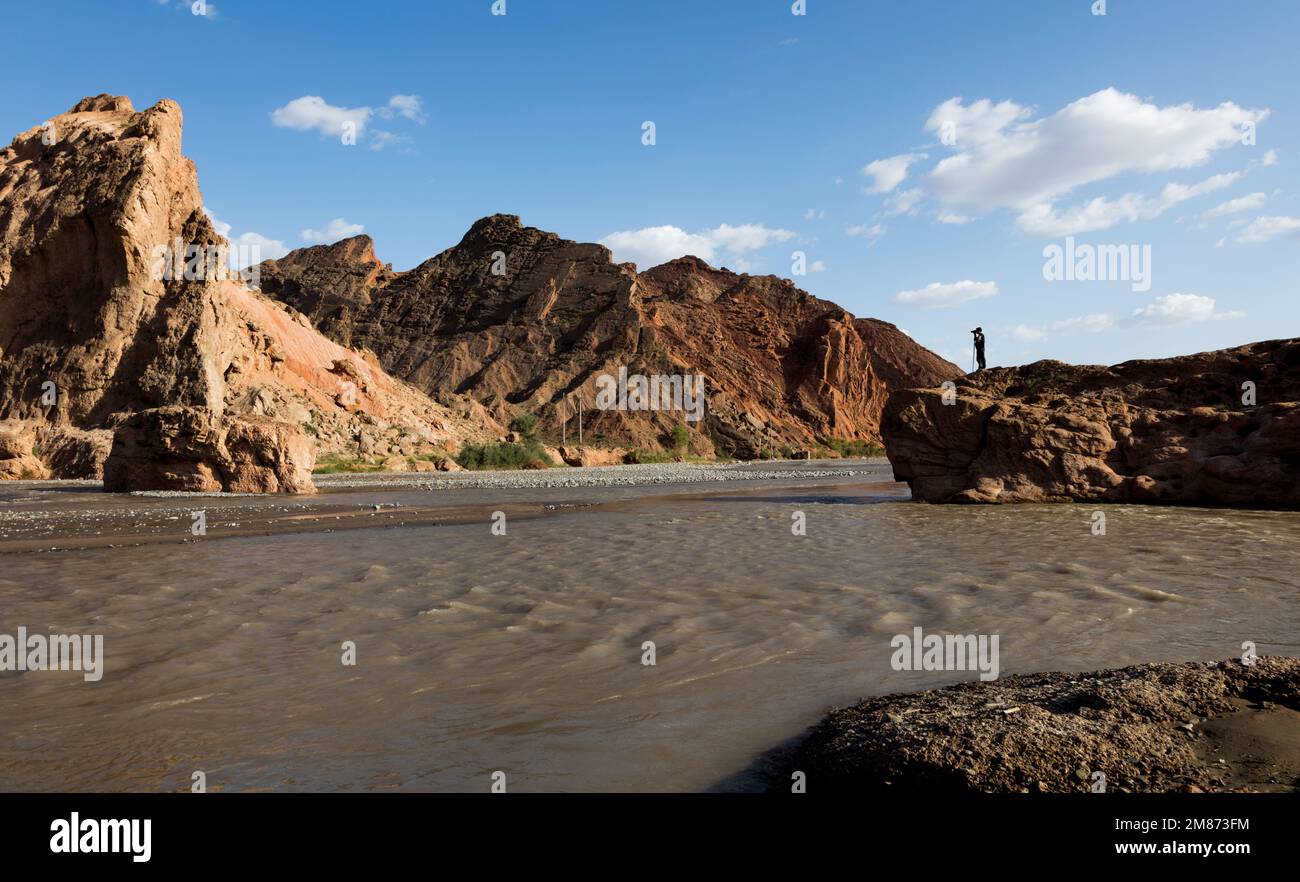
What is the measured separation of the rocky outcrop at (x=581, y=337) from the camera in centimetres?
7400

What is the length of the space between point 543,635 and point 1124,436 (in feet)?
47.0

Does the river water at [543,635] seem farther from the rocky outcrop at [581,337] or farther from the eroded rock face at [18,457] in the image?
the rocky outcrop at [581,337]

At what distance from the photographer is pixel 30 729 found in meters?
3.32

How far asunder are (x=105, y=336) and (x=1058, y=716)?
3944 centimetres

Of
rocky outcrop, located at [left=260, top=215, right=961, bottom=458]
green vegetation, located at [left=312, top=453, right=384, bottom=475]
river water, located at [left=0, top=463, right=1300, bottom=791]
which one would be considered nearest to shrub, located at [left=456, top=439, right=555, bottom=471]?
green vegetation, located at [left=312, top=453, right=384, bottom=475]

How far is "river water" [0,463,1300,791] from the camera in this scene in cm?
301

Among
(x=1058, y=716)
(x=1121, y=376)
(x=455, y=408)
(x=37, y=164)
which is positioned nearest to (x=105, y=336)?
(x=37, y=164)

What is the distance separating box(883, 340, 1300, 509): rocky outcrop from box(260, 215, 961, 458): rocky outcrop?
168 feet

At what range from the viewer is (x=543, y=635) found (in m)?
4.95

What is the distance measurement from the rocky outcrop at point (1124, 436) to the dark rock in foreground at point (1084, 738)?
1272 centimetres

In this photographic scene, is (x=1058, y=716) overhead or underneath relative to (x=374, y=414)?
underneath

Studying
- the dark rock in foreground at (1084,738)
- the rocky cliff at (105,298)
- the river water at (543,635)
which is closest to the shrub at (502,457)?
the rocky cliff at (105,298)

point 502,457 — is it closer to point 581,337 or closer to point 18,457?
point 18,457
